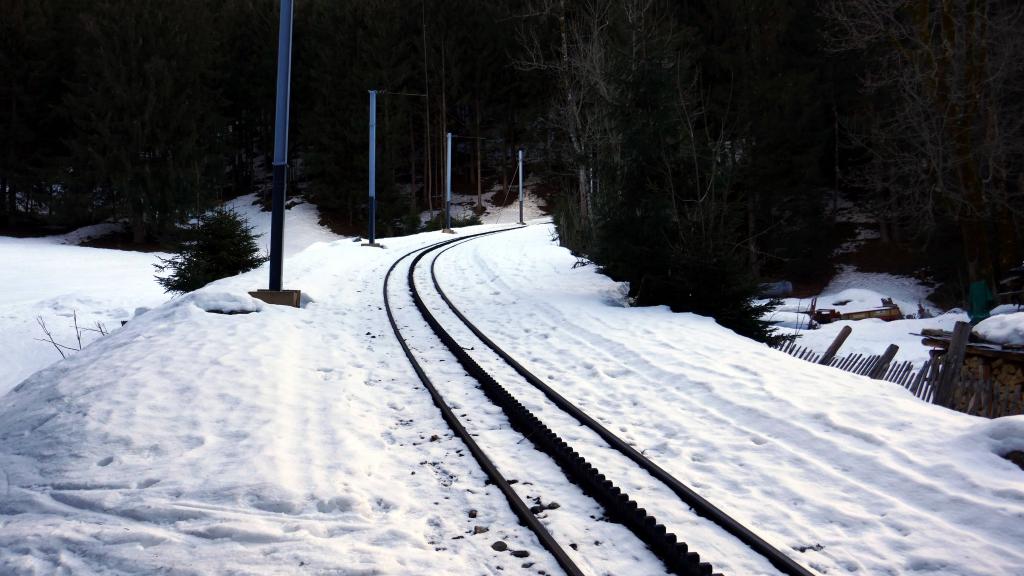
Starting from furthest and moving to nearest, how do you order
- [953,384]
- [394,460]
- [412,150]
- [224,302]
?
[412,150] → [224,302] → [953,384] → [394,460]

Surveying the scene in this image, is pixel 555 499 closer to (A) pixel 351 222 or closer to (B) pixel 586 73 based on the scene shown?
(B) pixel 586 73

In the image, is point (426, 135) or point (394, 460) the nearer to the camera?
point (394, 460)

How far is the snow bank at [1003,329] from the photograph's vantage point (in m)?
9.48

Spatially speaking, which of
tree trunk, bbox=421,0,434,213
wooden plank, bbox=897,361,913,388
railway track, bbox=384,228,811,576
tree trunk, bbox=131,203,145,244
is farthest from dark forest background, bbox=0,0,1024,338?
railway track, bbox=384,228,811,576

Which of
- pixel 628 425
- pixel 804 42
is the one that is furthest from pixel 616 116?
pixel 804 42

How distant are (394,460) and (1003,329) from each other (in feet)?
31.0

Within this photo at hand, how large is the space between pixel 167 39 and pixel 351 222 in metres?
16.0

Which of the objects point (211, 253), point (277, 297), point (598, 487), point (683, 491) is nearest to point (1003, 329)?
point (683, 491)

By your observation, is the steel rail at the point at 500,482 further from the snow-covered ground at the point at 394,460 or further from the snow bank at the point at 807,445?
the snow bank at the point at 807,445

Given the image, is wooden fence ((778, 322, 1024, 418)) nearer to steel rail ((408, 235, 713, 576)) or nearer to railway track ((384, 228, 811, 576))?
railway track ((384, 228, 811, 576))

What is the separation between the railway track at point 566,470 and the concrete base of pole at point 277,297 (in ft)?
13.2

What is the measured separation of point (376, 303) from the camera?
41.3ft

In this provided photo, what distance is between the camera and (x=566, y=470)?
190 inches

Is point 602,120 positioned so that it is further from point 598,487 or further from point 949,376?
point 598,487
